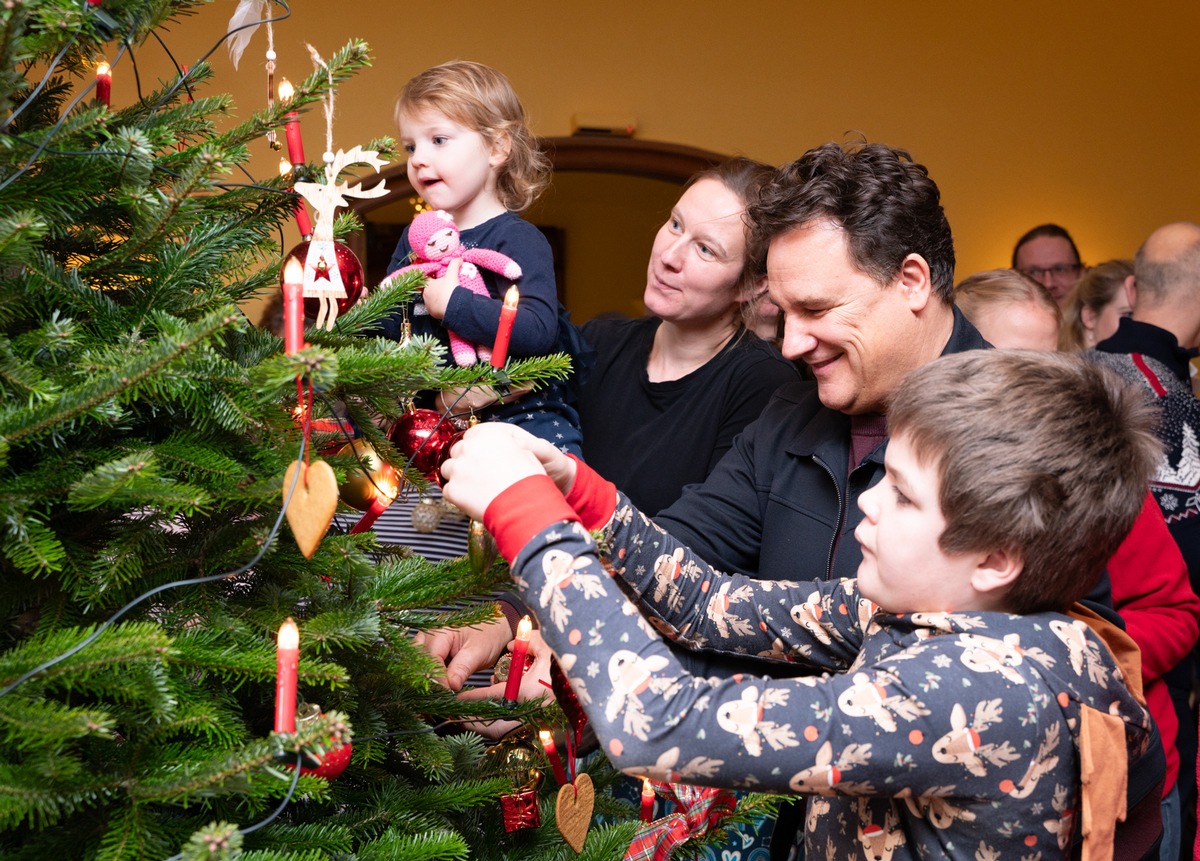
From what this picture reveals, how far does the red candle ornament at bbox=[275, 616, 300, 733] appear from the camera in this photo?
2.57 ft

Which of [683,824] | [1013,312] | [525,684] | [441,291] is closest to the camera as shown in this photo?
[683,824]

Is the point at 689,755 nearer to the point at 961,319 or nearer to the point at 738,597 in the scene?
the point at 738,597

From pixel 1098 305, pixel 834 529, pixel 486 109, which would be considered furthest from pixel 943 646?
pixel 1098 305

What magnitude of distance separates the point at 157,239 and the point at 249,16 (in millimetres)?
325

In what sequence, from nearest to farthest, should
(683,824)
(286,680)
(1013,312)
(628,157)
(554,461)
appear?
1. (286,680)
2. (554,461)
3. (683,824)
4. (1013,312)
5. (628,157)

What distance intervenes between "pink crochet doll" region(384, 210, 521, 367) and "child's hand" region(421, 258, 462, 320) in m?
0.02

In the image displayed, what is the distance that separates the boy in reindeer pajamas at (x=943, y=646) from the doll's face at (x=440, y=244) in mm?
651

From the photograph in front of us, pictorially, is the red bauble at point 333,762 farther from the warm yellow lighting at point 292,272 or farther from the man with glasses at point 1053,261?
the man with glasses at point 1053,261

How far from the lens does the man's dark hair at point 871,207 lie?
150 cm

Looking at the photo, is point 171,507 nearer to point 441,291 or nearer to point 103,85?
point 103,85

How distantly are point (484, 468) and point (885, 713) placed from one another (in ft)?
1.25

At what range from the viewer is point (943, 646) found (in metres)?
0.96

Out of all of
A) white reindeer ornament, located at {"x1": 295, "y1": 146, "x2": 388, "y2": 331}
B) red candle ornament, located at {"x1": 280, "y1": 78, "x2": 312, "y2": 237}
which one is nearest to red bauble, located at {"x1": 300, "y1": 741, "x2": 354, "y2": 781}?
white reindeer ornament, located at {"x1": 295, "y1": 146, "x2": 388, "y2": 331}

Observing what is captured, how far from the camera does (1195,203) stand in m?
5.91
